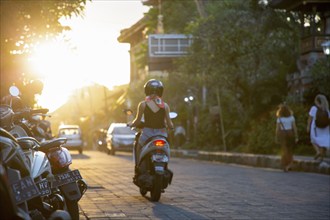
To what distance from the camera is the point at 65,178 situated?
737cm

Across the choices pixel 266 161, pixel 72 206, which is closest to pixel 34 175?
pixel 72 206

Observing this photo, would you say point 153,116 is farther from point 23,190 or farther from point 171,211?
point 23,190

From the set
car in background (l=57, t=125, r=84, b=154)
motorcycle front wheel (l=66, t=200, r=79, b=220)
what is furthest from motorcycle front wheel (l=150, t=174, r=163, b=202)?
car in background (l=57, t=125, r=84, b=154)

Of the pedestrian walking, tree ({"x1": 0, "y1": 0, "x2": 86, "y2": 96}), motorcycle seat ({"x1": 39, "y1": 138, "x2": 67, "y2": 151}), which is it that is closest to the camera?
motorcycle seat ({"x1": 39, "y1": 138, "x2": 67, "y2": 151})

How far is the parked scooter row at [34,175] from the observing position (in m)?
4.96

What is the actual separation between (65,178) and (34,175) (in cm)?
107

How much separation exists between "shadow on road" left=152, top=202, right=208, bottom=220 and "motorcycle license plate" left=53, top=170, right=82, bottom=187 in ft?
7.09

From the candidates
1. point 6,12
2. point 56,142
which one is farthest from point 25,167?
point 6,12

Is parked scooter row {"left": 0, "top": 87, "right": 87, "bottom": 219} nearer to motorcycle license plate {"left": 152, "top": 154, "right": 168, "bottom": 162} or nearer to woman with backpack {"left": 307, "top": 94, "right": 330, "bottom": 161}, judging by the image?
motorcycle license plate {"left": 152, "top": 154, "right": 168, "bottom": 162}

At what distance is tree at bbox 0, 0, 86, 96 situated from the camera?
18219 millimetres

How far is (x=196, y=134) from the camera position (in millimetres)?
46562

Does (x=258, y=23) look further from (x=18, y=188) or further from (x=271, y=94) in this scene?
(x=18, y=188)

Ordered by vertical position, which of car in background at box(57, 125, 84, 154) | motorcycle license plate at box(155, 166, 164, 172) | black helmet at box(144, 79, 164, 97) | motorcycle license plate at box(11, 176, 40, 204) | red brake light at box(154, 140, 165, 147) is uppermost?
black helmet at box(144, 79, 164, 97)

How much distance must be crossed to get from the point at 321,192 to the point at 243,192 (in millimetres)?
1241
